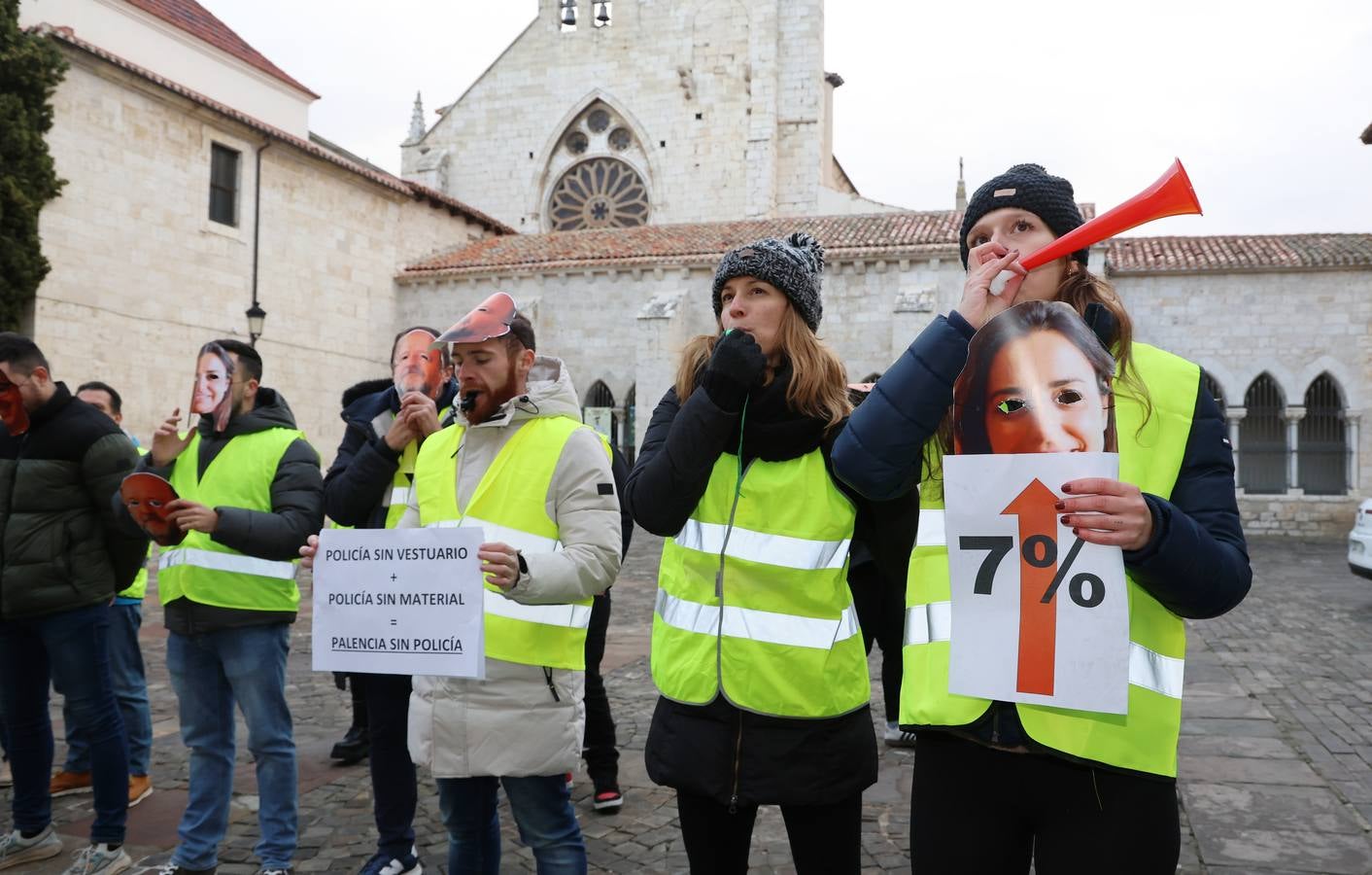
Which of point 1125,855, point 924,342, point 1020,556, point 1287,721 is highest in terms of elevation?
point 924,342

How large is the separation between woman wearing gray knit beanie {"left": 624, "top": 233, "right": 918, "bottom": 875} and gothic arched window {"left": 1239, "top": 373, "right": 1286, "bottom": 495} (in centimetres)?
2132

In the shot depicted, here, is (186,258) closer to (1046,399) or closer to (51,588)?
(51,588)

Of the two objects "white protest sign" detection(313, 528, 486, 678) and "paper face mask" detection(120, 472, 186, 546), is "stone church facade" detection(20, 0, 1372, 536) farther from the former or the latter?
"white protest sign" detection(313, 528, 486, 678)

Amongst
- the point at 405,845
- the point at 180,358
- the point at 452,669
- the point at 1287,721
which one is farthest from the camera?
the point at 180,358

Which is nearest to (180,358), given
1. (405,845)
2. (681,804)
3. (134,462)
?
(134,462)

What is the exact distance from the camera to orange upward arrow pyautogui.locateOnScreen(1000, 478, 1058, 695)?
1.72 m

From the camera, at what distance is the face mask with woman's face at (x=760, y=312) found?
255 centimetres

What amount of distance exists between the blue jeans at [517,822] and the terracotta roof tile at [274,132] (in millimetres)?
18508

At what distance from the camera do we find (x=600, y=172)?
3331 cm

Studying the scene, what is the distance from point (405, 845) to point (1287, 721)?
5378 mm

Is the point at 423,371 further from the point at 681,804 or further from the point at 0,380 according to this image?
the point at 681,804

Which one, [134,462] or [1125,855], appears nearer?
[1125,855]

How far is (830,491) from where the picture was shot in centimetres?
242

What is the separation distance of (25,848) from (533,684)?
271cm
